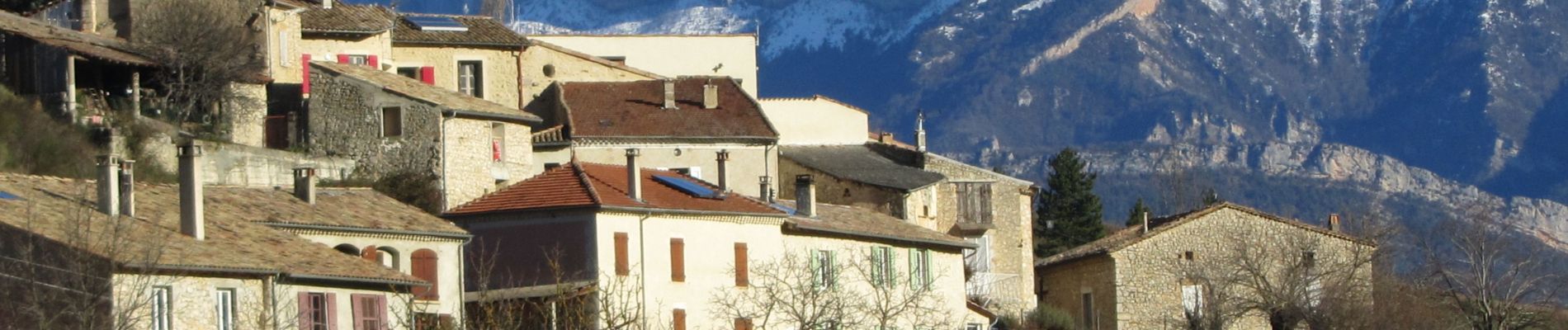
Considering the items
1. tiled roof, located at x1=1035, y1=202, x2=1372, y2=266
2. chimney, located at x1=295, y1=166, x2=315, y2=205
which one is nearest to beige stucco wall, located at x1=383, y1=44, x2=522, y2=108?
tiled roof, located at x1=1035, y1=202, x2=1372, y2=266

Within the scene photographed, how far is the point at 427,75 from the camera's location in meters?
71.8

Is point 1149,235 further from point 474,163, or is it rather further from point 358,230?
point 358,230

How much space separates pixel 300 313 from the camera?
42.9m

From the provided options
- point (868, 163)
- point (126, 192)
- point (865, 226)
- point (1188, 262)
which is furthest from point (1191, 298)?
point (126, 192)

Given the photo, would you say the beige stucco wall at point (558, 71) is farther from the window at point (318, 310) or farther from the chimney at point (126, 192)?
the chimney at point (126, 192)

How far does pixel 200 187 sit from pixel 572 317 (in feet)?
18.3

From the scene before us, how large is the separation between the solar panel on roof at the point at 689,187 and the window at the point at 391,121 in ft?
18.7

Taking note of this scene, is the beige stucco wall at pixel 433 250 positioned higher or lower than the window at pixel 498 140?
lower

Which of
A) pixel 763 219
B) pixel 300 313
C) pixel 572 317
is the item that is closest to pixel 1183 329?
pixel 763 219

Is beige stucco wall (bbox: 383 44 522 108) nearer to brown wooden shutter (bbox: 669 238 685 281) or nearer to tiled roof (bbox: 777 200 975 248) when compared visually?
tiled roof (bbox: 777 200 975 248)

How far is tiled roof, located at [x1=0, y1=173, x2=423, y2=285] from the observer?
39875mm

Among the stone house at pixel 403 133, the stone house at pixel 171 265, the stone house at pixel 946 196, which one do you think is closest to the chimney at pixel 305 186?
the stone house at pixel 171 265

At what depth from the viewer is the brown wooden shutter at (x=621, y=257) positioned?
2088 inches

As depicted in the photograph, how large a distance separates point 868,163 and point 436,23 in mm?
9850
